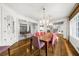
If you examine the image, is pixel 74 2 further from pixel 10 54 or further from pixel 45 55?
pixel 10 54

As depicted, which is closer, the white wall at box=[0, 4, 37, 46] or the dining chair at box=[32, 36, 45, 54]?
the white wall at box=[0, 4, 37, 46]

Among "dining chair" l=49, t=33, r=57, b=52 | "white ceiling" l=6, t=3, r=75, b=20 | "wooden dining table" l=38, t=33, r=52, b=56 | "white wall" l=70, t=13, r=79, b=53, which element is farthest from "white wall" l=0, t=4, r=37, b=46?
"white wall" l=70, t=13, r=79, b=53

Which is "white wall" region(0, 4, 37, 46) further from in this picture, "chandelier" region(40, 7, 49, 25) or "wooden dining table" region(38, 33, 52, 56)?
"wooden dining table" region(38, 33, 52, 56)

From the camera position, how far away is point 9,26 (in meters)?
2.05

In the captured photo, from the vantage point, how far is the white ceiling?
2066 millimetres

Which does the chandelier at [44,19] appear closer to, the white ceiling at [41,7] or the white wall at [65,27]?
the white ceiling at [41,7]

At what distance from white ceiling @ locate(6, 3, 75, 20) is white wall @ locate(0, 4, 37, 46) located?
89 millimetres

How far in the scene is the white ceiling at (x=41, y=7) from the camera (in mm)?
2066

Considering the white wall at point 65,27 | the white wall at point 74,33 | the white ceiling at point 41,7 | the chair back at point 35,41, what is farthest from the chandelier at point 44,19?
the white wall at point 74,33

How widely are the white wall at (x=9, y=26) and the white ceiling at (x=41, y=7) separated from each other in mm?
89

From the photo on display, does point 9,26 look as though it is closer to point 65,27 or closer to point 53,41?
point 53,41

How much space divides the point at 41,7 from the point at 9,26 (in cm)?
63

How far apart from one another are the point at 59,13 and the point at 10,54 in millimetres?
1108

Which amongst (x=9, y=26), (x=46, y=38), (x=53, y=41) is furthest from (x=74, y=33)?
(x=9, y=26)
